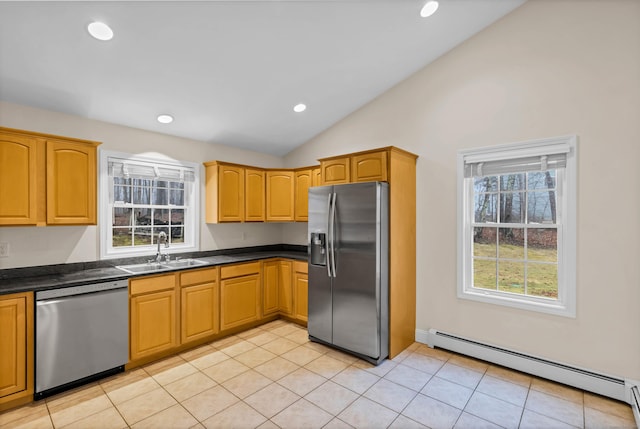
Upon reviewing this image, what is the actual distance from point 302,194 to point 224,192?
109 cm

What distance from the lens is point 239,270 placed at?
155 inches

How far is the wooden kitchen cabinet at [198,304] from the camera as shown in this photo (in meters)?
3.38

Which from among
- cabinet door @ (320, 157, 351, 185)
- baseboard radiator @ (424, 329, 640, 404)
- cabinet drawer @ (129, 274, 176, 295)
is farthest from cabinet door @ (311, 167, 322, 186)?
baseboard radiator @ (424, 329, 640, 404)

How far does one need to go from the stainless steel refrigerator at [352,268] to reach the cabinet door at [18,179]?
252 centimetres

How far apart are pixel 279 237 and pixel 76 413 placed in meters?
3.34

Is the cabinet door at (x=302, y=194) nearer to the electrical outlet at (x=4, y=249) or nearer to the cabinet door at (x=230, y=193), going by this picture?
the cabinet door at (x=230, y=193)

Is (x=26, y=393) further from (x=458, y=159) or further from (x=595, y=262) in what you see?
(x=595, y=262)

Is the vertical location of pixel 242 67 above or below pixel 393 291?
above

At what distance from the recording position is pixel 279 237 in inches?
208

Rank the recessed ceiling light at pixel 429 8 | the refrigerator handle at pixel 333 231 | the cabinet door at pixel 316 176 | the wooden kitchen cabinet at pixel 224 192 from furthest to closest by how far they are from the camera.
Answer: the cabinet door at pixel 316 176
the wooden kitchen cabinet at pixel 224 192
the refrigerator handle at pixel 333 231
the recessed ceiling light at pixel 429 8

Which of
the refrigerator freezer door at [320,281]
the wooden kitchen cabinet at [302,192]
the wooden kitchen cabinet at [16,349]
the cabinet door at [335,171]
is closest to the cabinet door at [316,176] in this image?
the wooden kitchen cabinet at [302,192]

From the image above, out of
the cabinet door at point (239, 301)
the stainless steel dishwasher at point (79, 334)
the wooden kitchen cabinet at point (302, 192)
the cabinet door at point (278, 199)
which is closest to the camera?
the stainless steel dishwasher at point (79, 334)

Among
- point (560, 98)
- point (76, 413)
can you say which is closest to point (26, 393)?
point (76, 413)

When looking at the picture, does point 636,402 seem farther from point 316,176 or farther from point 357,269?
point 316,176
